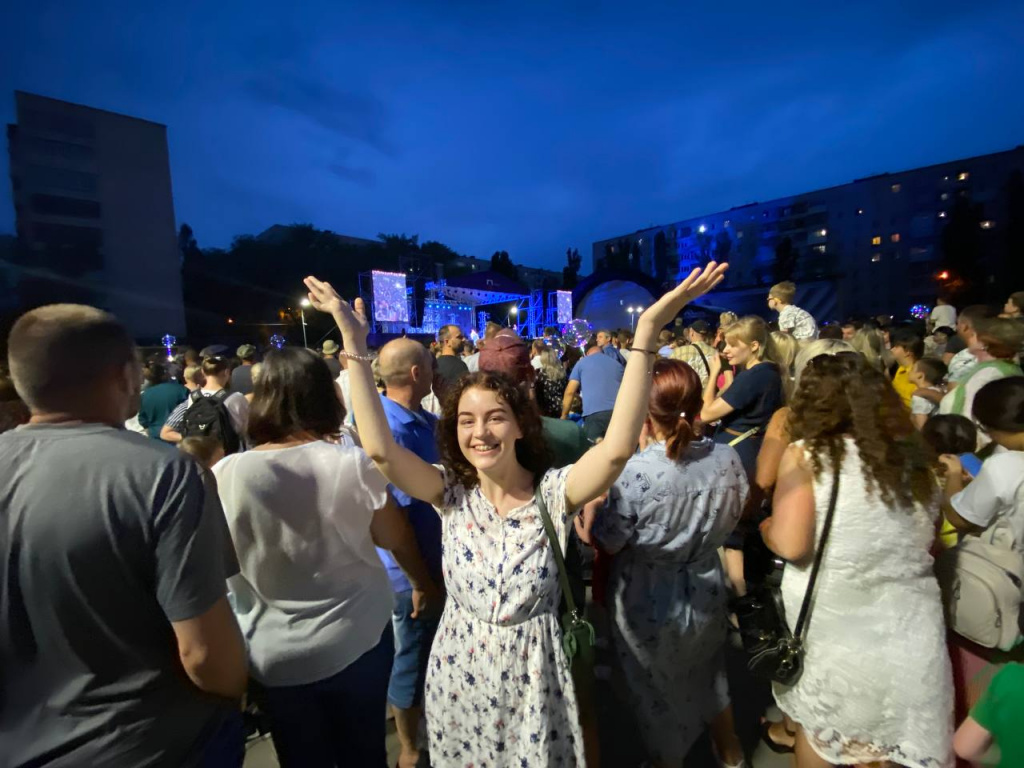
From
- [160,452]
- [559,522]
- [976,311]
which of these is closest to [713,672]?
[559,522]

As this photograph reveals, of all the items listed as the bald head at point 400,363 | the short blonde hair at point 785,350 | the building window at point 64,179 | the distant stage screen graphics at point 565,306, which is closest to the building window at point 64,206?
the building window at point 64,179

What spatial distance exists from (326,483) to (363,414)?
0.26 m

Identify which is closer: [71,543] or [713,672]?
[71,543]

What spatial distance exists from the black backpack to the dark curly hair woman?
3700 mm

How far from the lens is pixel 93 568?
1.14 metres

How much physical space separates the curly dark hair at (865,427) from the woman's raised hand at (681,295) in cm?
62

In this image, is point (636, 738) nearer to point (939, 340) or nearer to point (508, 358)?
point (508, 358)

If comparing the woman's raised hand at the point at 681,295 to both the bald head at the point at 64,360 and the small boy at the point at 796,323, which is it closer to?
the bald head at the point at 64,360

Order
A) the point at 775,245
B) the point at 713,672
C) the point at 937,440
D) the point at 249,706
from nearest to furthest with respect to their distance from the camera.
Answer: the point at 249,706 < the point at 713,672 < the point at 937,440 < the point at 775,245

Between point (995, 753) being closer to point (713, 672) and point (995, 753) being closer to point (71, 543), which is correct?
point (713, 672)

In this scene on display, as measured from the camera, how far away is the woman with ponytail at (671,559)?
206 cm

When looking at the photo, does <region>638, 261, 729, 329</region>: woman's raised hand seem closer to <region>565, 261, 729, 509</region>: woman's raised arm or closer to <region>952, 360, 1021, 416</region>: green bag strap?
<region>565, 261, 729, 509</region>: woman's raised arm

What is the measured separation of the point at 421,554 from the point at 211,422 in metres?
2.47

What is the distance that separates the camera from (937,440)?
267cm
